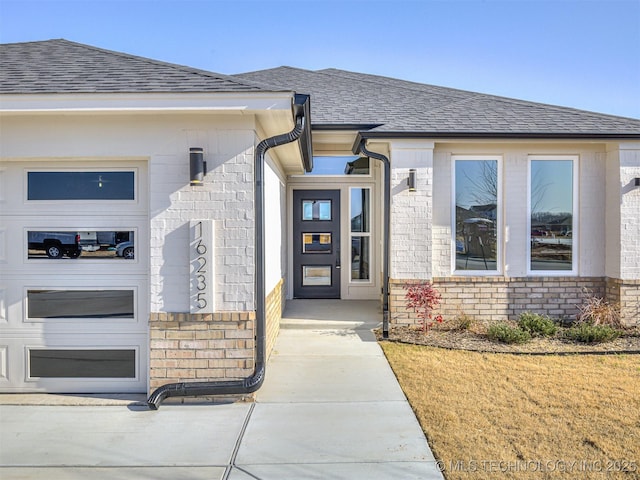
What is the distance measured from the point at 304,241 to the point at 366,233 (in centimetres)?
145

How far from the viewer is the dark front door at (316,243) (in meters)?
9.60

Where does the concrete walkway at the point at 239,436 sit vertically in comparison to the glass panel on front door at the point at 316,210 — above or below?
below

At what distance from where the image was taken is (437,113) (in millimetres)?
7992

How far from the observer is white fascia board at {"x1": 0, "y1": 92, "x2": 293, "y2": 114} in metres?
4.02

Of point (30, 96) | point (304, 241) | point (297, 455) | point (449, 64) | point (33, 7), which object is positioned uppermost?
point (449, 64)

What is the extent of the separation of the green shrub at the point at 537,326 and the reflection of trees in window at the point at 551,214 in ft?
3.89

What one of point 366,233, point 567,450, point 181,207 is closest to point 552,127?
point 366,233

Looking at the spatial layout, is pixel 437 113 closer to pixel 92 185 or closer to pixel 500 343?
pixel 500 343

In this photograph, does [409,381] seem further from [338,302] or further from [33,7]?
[33,7]

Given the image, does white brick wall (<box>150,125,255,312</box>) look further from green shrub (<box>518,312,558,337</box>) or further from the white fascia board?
green shrub (<box>518,312,558,337</box>)

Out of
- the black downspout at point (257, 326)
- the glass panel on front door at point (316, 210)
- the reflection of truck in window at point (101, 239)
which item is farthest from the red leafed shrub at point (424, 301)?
the reflection of truck in window at point (101, 239)

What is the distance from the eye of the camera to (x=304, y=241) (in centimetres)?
967

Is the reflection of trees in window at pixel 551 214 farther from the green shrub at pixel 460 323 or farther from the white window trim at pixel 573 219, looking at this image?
the green shrub at pixel 460 323

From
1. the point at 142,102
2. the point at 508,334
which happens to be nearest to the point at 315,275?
the point at 508,334
